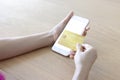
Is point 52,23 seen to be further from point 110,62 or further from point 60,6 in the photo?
point 110,62

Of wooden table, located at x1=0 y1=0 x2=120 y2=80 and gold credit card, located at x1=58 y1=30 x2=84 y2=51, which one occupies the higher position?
gold credit card, located at x1=58 y1=30 x2=84 y2=51

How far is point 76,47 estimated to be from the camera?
0.91m

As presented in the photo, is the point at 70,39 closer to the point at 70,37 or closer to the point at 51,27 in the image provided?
the point at 70,37

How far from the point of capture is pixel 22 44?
0.93 meters

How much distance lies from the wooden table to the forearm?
2 cm

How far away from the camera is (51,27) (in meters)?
1.13

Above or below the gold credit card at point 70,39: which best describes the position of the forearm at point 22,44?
below

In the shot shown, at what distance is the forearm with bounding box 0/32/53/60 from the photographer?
0.89 m

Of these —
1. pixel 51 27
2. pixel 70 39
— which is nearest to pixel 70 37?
pixel 70 39

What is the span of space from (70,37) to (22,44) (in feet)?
0.66

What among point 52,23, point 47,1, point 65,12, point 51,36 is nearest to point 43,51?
point 51,36

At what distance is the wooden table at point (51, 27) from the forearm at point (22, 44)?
0.02 meters

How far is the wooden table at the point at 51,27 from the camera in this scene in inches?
33.9

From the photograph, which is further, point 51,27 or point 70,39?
point 51,27
